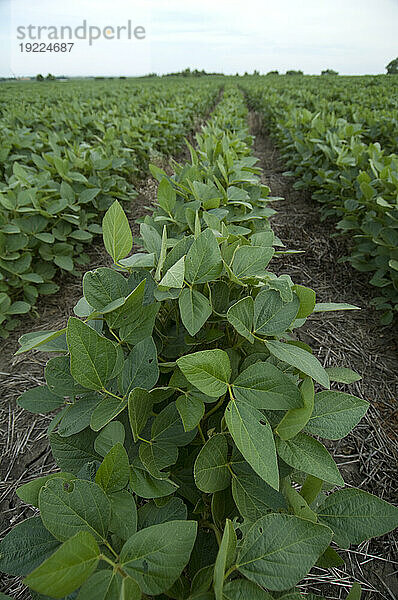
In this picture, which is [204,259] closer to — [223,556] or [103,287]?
[103,287]

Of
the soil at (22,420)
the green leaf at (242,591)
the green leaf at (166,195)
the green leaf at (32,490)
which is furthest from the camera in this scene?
the soil at (22,420)

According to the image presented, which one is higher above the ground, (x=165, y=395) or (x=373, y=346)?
(x=165, y=395)

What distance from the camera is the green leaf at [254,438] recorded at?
2.06 feet

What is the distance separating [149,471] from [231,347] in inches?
15.9

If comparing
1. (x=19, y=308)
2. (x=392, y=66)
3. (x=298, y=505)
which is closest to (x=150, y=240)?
(x=298, y=505)

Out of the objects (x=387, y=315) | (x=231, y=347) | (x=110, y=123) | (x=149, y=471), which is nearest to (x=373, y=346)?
(x=387, y=315)

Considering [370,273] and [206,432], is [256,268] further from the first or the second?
[370,273]

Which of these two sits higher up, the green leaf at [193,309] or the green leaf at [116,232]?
the green leaf at [116,232]

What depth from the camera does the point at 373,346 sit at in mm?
2609

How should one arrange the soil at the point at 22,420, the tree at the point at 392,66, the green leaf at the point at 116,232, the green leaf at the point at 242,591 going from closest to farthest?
1. the green leaf at the point at 242,591
2. the green leaf at the point at 116,232
3. the soil at the point at 22,420
4. the tree at the point at 392,66

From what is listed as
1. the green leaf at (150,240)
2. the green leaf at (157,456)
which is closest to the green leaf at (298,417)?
the green leaf at (157,456)

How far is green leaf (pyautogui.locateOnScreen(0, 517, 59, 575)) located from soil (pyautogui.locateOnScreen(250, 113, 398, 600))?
108 cm

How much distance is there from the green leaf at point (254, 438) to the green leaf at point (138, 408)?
169 millimetres

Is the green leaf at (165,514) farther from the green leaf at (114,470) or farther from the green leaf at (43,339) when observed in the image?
the green leaf at (43,339)
